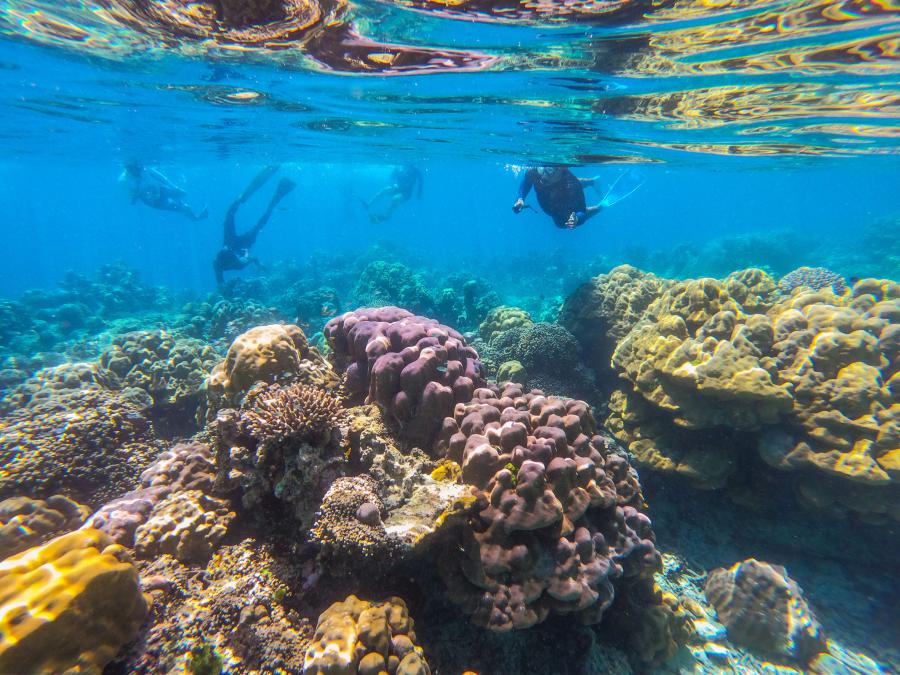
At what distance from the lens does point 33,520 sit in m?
4.71

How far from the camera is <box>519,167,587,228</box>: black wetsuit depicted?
39.5ft

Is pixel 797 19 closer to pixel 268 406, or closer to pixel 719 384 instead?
pixel 719 384

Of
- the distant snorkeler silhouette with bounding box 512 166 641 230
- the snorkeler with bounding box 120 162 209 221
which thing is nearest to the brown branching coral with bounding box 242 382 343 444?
the distant snorkeler silhouette with bounding box 512 166 641 230

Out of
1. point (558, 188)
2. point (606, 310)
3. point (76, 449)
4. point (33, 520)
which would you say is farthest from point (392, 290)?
point (33, 520)

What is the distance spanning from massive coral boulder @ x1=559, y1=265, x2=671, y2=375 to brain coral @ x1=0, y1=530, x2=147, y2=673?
892cm

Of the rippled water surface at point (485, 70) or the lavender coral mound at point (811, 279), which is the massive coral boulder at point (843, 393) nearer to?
the lavender coral mound at point (811, 279)

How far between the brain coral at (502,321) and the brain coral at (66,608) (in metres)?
8.92

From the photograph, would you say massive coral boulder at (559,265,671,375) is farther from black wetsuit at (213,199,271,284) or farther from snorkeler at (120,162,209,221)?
snorkeler at (120,162,209,221)

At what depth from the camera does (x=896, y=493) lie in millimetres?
5461

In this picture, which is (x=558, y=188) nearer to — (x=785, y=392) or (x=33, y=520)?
(x=785, y=392)

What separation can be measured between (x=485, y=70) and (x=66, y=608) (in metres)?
13.1

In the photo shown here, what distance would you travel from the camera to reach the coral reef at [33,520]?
4.50m

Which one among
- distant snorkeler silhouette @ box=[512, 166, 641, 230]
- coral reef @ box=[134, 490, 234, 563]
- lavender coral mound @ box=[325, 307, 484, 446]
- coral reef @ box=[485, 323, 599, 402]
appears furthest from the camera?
distant snorkeler silhouette @ box=[512, 166, 641, 230]

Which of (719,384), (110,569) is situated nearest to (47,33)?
(110,569)
